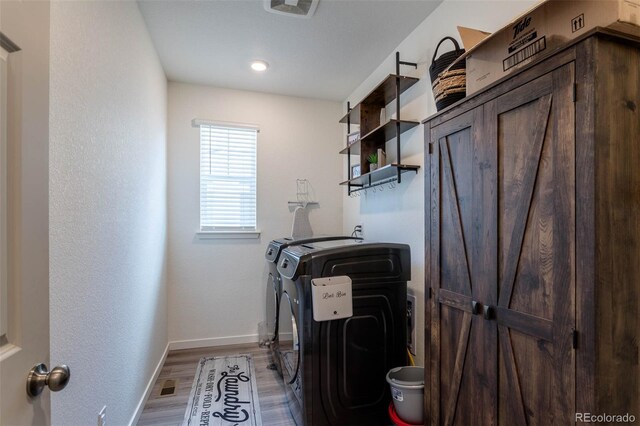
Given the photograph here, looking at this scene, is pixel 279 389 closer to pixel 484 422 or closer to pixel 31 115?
pixel 484 422

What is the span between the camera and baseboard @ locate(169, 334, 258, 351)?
311 cm

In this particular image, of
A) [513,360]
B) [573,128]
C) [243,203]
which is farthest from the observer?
[243,203]

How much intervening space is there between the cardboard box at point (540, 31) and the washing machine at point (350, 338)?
3.59 ft

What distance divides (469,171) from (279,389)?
83.9 inches

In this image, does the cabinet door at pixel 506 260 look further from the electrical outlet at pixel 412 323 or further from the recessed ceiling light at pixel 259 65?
the recessed ceiling light at pixel 259 65

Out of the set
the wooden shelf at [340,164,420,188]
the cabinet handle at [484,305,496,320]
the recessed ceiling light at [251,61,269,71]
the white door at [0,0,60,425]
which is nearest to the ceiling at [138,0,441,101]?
the recessed ceiling light at [251,61,269,71]

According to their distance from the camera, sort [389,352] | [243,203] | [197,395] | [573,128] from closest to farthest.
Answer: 1. [573,128]
2. [389,352]
3. [197,395]
4. [243,203]

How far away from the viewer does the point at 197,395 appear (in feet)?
7.59

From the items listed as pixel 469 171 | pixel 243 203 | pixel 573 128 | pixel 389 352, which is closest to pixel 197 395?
pixel 389 352

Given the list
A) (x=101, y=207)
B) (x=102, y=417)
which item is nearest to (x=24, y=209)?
(x=101, y=207)

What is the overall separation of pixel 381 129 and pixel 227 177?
1.72 metres

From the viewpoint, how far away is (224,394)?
233cm

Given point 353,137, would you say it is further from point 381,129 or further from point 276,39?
point 276,39

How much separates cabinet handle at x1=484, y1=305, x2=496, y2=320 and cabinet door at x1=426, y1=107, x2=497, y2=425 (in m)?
0.03
